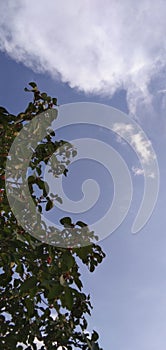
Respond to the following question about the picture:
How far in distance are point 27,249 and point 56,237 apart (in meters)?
0.27

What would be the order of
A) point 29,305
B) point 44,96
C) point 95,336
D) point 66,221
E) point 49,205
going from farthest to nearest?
point 44,96 → point 49,205 → point 95,336 → point 29,305 → point 66,221

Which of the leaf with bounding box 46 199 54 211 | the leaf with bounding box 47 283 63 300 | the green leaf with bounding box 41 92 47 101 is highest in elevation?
the green leaf with bounding box 41 92 47 101

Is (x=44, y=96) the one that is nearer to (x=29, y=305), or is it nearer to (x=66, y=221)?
(x=66, y=221)

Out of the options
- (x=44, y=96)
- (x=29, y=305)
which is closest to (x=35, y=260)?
(x=29, y=305)

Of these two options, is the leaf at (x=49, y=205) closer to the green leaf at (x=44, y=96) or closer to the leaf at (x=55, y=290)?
the green leaf at (x=44, y=96)

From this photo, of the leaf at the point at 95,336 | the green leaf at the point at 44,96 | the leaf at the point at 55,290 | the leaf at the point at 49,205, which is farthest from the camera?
the green leaf at the point at 44,96

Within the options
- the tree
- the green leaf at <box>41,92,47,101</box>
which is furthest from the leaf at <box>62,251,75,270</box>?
the green leaf at <box>41,92,47,101</box>

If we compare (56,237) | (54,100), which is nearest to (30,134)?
(54,100)

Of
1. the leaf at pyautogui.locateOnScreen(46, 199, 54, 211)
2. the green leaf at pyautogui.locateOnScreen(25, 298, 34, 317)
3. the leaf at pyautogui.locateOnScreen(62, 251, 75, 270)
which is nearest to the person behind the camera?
the leaf at pyautogui.locateOnScreen(62, 251, 75, 270)

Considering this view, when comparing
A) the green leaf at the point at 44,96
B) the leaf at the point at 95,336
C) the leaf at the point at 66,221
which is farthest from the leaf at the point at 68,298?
the green leaf at the point at 44,96

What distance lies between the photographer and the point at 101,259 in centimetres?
392

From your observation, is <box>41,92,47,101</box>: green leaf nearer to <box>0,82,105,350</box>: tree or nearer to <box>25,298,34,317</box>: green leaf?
<box>0,82,105,350</box>: tree

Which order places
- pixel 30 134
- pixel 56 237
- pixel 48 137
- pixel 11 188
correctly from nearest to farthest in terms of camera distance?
pixel 56 237, pixel 11 188, pixel 30 134, pixel 48 137

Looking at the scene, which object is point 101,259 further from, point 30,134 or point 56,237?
point 30,134
